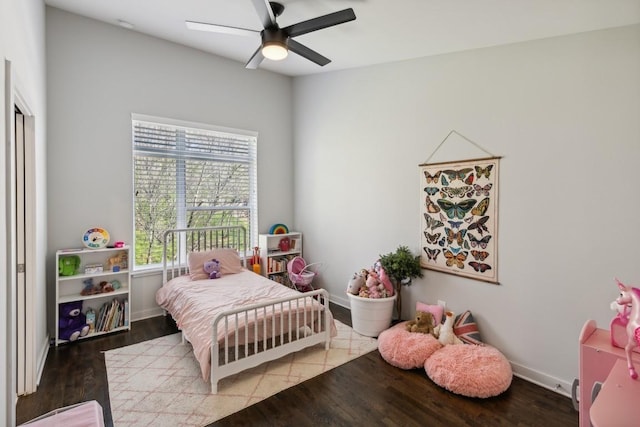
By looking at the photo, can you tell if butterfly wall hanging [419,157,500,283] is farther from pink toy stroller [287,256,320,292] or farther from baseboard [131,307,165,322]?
baseboard [131,307,165,322]

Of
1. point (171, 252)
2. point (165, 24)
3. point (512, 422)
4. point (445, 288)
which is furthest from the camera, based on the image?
point (171, 252)

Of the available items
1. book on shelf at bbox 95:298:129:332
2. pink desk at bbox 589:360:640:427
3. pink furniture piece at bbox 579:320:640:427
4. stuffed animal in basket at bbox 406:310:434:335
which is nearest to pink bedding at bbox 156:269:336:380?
book on shelf at bbox 95:298:129:332

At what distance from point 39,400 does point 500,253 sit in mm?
3673

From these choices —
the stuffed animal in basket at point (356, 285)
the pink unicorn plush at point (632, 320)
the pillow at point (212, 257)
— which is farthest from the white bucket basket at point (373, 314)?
the pink unicorn plush at point (632, 320)

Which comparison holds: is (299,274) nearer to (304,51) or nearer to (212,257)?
(212,257)

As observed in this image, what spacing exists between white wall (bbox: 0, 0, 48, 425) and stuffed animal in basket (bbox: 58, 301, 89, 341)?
0.20 metres

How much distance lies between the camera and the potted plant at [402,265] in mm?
A: 3170

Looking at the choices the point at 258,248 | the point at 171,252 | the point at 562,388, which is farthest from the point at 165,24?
the point at 562,388

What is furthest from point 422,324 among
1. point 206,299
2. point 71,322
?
point 71,322

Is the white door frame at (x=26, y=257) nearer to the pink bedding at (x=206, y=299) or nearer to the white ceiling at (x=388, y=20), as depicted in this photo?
the pink bedding at (x=206, y=299)

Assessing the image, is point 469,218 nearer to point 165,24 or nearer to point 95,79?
point 165,24

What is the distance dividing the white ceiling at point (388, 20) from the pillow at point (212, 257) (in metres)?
2.46

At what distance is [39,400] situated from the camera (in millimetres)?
2225

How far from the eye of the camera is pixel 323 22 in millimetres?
2184
